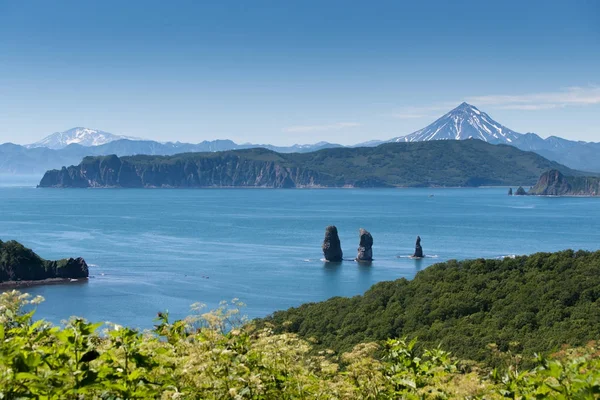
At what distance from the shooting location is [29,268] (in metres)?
→ 85.1

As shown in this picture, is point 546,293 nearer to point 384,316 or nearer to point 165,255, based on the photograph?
point 384,316

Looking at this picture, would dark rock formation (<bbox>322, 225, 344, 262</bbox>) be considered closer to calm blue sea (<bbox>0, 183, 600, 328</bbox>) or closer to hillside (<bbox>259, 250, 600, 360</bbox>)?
calm blue sea (<bbox>0, 183, 600, 328</bbox>)

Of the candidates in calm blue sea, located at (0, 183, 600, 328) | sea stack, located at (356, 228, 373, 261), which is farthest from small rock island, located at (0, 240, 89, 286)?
sea stack, located at (356, 228, 373, 261)

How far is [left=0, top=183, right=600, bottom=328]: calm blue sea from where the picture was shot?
74938mm

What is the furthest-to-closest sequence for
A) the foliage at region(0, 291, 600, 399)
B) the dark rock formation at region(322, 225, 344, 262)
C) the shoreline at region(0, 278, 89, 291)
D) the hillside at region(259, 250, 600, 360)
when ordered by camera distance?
the dark rock formation at region(322, 225, 344, 262), the shoreline at region(0, 278, 89, 291), the hillside at region(259, 250, 600, 360), the foliage at region(0, 291, 600, 399)

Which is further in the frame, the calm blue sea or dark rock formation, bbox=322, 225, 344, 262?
dark rock formation, bbox=322, 225, 344, 262

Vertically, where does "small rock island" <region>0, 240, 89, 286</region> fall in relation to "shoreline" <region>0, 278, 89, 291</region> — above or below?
above

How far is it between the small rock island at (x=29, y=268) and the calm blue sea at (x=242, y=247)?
2642 millimetres

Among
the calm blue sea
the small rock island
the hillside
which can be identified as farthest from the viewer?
the small rock island

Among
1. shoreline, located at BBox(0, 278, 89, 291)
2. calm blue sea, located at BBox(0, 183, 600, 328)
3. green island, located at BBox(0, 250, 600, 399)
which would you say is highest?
green island, located at BBox(0, 250, 600, 399)

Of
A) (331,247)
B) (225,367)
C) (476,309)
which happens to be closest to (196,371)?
(225,367)

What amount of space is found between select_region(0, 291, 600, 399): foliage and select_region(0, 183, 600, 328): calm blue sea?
177 feet

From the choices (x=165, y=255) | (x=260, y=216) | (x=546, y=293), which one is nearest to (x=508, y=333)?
(x=546, y=293)

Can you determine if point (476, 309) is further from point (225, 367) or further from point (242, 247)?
point (242, 247)
